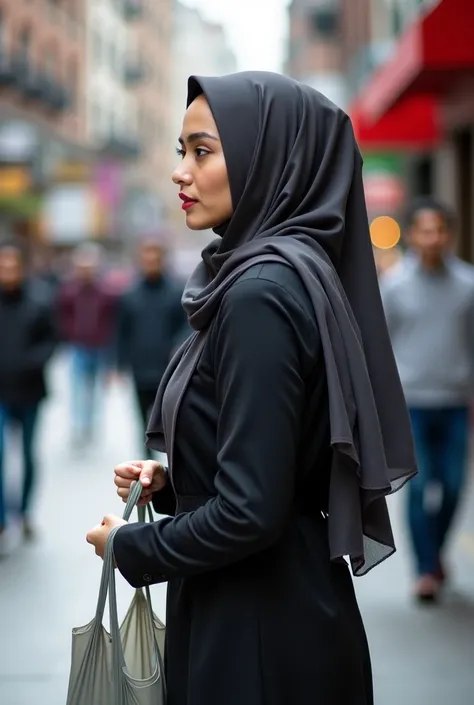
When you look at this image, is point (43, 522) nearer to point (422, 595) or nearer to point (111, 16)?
point (422, 595)

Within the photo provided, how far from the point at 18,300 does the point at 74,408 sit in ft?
17.3

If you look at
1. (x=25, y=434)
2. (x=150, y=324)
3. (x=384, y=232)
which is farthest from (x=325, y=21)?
(x=25, y=434)

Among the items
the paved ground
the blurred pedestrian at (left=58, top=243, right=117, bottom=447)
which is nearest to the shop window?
the blurred pedestrian at (left=58, top=243, right=117, bottom=447)

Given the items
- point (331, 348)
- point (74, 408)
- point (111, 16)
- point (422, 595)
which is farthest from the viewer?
point (111, 16)

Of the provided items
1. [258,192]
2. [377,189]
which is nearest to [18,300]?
[258,192]

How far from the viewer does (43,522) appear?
28.8 feet

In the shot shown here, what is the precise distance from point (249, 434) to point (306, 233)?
1.53 ft

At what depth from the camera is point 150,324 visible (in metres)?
10.1

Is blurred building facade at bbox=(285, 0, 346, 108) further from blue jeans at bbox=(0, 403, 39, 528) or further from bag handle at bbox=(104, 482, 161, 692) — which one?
bag handle at bbox=(104, 482, 161, 692)

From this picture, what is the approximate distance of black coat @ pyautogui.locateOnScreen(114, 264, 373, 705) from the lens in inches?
85.3

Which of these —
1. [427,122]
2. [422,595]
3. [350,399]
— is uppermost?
[427,122]

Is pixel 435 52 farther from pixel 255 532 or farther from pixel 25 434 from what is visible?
pixel 255 532

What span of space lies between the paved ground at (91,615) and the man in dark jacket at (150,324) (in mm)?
1059

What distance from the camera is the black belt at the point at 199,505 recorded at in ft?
7.80
